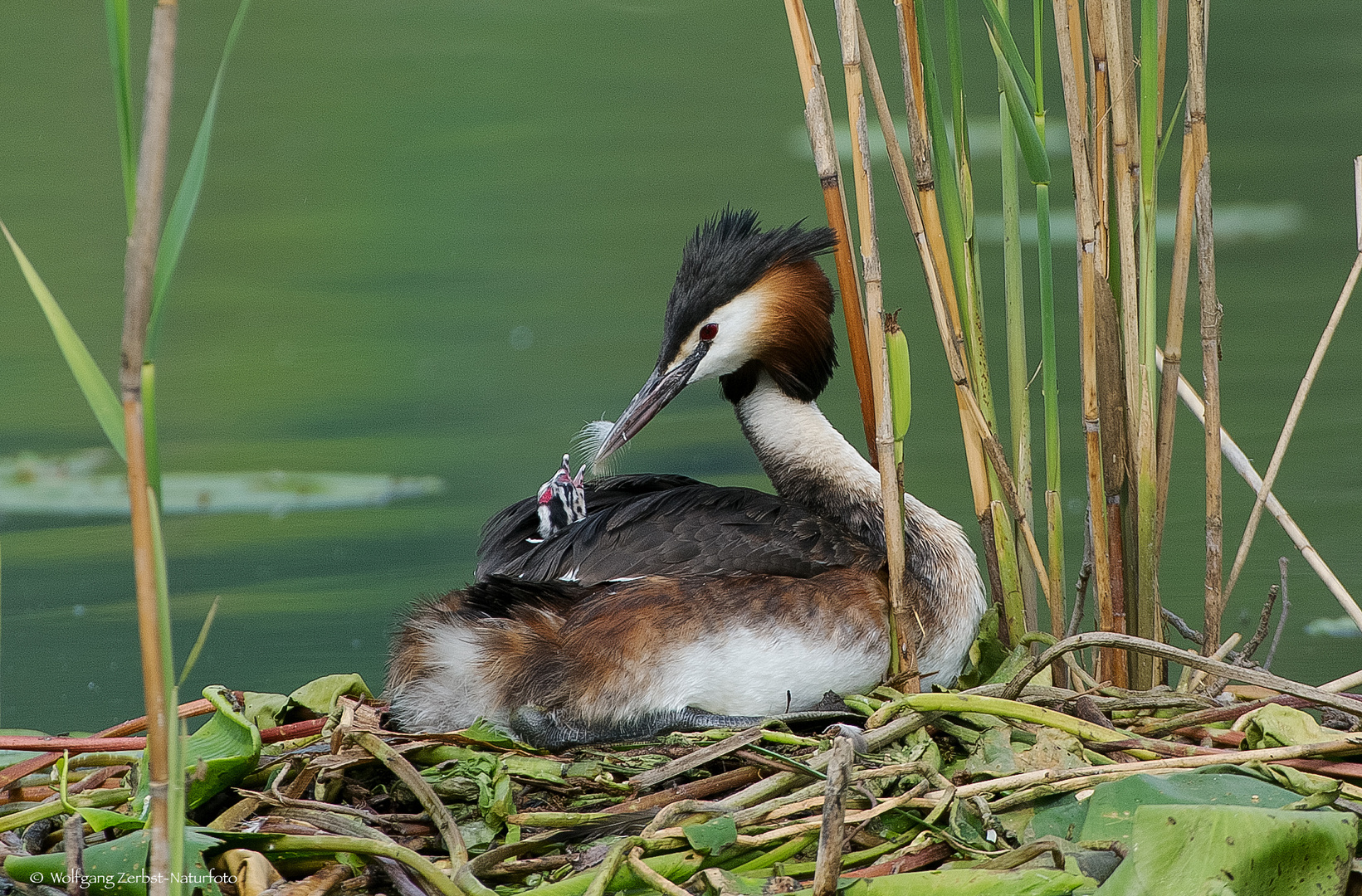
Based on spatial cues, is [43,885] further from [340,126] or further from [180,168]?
[180,168]

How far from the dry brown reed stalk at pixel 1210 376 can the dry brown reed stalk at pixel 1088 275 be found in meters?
0.13

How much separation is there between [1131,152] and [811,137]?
40cm

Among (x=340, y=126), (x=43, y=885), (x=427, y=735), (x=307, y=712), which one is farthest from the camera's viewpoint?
(x=340, y=126)

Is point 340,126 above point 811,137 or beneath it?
above

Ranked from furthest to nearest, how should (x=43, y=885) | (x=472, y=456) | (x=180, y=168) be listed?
1. (x=180, y=168)
2. (x=472, y=456)
3. (x=43, y=885)

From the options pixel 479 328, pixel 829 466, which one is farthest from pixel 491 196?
pixel 829 466

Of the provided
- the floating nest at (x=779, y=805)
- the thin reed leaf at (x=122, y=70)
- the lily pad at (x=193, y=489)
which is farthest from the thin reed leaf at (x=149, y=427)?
the lily pad at (x=193, y=489)

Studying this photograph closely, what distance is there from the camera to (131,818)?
150 cm

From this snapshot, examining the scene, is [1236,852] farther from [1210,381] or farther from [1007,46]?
[1007,46]

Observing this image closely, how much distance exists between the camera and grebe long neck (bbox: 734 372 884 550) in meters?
2.20

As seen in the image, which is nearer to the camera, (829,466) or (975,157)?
(829,466)

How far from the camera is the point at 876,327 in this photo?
1.79 metres

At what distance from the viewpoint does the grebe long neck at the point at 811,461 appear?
2197 mm

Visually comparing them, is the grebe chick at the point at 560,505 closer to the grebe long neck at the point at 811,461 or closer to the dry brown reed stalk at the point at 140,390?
the grebe long neck at the point at 811,461
